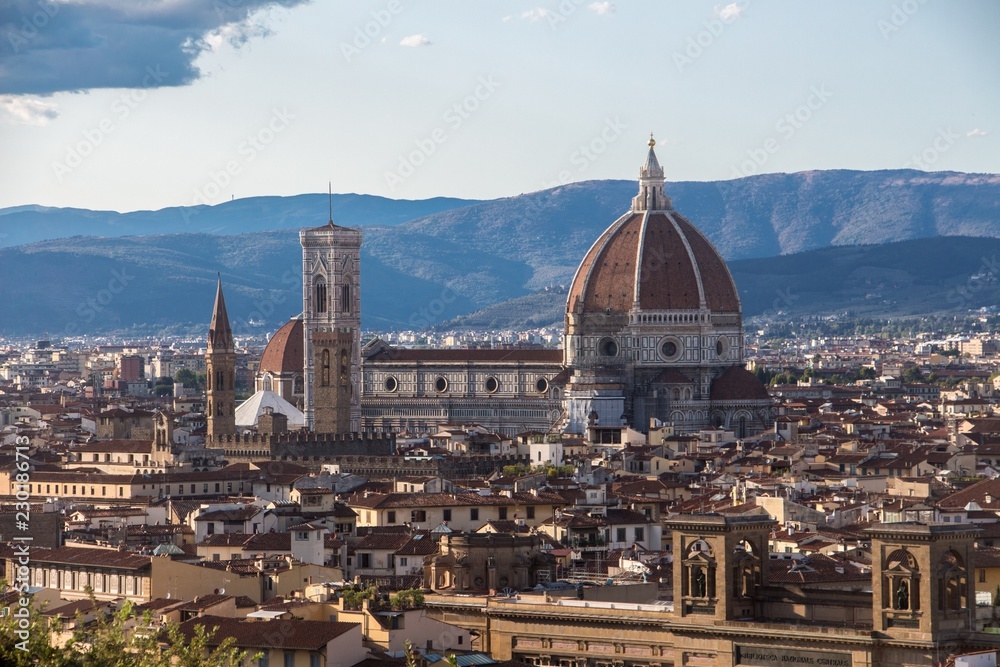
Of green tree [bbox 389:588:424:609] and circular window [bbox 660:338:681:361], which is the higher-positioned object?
circular window [bbox 660:338:681:361]

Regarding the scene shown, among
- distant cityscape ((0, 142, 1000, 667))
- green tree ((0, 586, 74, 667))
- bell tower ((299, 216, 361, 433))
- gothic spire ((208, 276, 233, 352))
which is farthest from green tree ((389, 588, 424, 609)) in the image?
bell tower ((299, 216, 361, 433))

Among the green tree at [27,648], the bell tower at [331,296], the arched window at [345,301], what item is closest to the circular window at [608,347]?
the bell tower at [331,296]

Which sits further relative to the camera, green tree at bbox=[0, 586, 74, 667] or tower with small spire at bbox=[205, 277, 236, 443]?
tower with small spire at bbox=[205, 277, 236, 443]

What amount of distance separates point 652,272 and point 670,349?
14.4ft

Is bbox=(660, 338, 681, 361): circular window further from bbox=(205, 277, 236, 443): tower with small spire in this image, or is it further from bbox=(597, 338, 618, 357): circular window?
bbox=(205, 277, 236, 443): tower with small spire

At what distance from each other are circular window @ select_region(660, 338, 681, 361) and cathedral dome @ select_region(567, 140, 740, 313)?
1802 mm

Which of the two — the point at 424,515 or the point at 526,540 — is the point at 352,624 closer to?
the point at 526,540

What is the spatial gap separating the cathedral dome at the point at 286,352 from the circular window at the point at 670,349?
81.0 feet

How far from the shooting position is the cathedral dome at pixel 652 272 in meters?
141

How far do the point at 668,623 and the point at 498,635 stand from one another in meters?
3.54

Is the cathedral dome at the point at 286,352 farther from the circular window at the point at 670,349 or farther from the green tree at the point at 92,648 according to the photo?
the green tree at the point at 92,648

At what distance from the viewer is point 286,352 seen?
15488 cm

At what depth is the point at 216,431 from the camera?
11519cm

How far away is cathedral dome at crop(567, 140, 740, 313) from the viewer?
141000 millimetres
